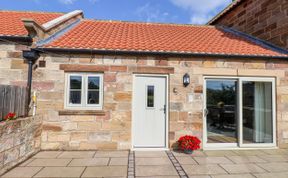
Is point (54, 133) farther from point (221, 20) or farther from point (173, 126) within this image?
point (221, 20)

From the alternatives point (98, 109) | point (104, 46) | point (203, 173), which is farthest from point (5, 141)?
point (203, 173)

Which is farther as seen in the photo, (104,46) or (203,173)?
(104,46)

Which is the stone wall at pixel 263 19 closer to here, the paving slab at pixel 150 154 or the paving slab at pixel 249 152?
the paving slab at pixel 249 152

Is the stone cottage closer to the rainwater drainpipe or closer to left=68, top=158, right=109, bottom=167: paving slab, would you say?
the rainwater drainpipe

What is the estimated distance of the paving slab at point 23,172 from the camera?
4.00 meters

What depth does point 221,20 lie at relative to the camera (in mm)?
11250

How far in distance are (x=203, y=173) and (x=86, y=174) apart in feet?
8.39

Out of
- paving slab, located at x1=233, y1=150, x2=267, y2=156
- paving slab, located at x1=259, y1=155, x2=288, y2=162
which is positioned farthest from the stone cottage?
paving slab, located at x1=259, y1=155, x2=288, y2=162

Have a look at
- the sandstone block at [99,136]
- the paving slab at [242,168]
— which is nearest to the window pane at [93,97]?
the sandstone block at [99,136]

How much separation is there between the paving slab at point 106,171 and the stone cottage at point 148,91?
1390 millimetres

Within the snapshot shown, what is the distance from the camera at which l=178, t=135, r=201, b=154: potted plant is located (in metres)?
5.61

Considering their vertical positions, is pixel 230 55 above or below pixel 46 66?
above

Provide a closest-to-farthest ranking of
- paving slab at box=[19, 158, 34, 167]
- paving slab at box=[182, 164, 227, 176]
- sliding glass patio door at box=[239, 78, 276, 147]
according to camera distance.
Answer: paving slab at box=[182, 164, 227, 176], paving slab at box=[19, 158, 34, 167], sliding glass patio door at box=[239, 78, 276, 147]

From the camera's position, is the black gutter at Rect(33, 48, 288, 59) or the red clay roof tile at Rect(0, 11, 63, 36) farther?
the red clay roof tile at Rect(0, 11, 63, 36)
